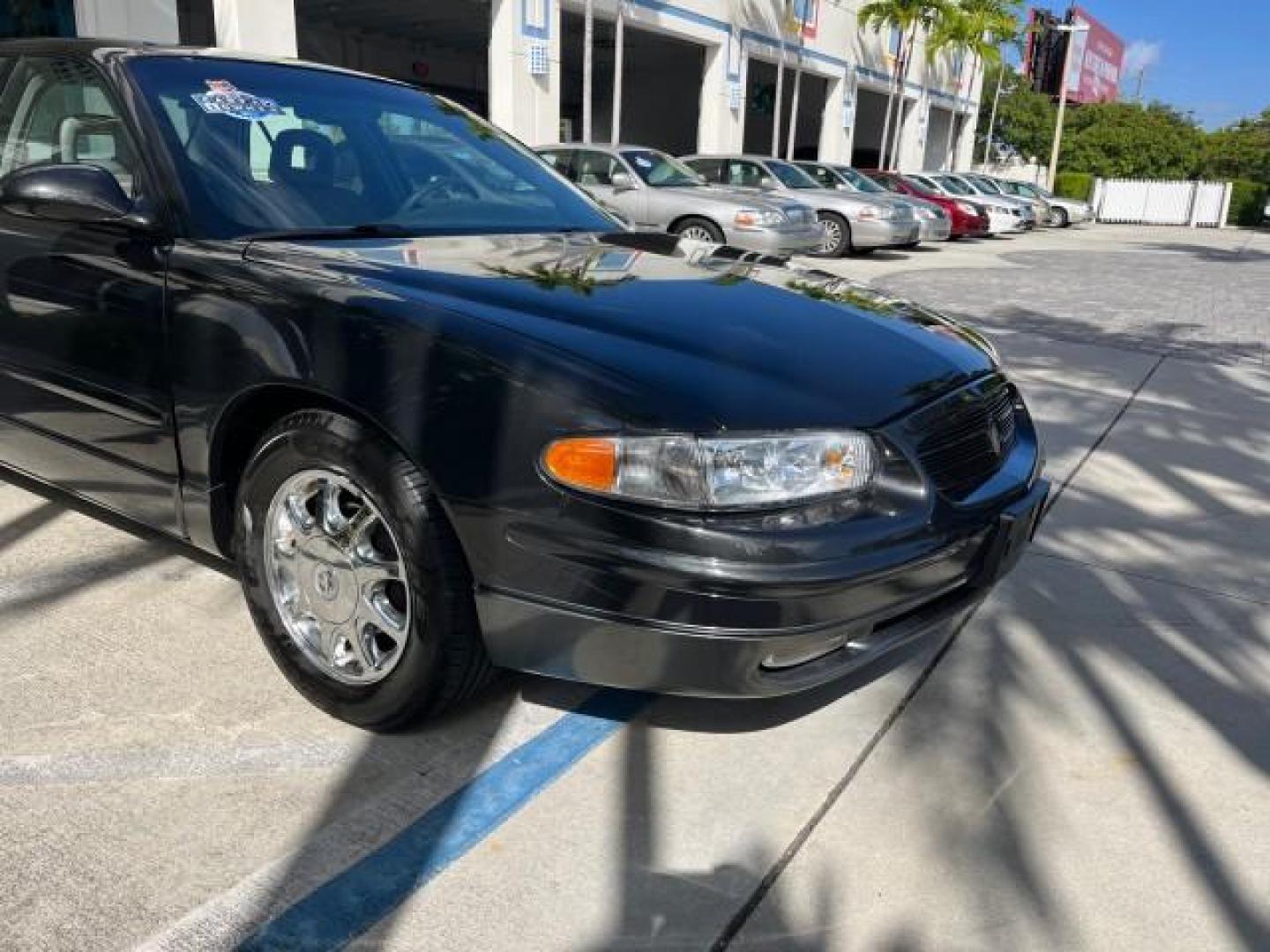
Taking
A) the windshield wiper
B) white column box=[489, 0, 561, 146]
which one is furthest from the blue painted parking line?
white column box=[489, 0, 561, 146]

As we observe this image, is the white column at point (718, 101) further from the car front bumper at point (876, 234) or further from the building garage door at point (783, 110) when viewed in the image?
the car front bumper at point (876, 234)

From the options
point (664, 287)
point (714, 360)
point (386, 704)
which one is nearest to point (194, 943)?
point (386, 704)

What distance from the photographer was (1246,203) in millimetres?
41125

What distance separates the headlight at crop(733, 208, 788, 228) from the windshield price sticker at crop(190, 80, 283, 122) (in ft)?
30.0

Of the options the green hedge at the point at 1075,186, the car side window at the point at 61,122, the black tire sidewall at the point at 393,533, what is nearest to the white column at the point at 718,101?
the car side window at the point at 61,122

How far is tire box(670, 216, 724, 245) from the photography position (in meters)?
11.9

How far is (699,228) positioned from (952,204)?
34.1 feet

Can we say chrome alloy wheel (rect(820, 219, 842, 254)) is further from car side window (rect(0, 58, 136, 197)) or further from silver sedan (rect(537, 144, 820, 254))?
car side window (rect(0, 58, 136, 197))

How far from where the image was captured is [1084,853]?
2217 millimetres

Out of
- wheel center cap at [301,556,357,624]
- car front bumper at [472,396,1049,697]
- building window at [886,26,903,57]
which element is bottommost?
wheel center cap at [301,556,357,624]

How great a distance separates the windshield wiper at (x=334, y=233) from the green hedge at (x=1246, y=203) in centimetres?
4641

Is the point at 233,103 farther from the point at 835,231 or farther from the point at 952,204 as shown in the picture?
the point at 952,204

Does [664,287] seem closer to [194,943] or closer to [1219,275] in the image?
[194,943]

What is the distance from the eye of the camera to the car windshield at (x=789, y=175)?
1500cm
